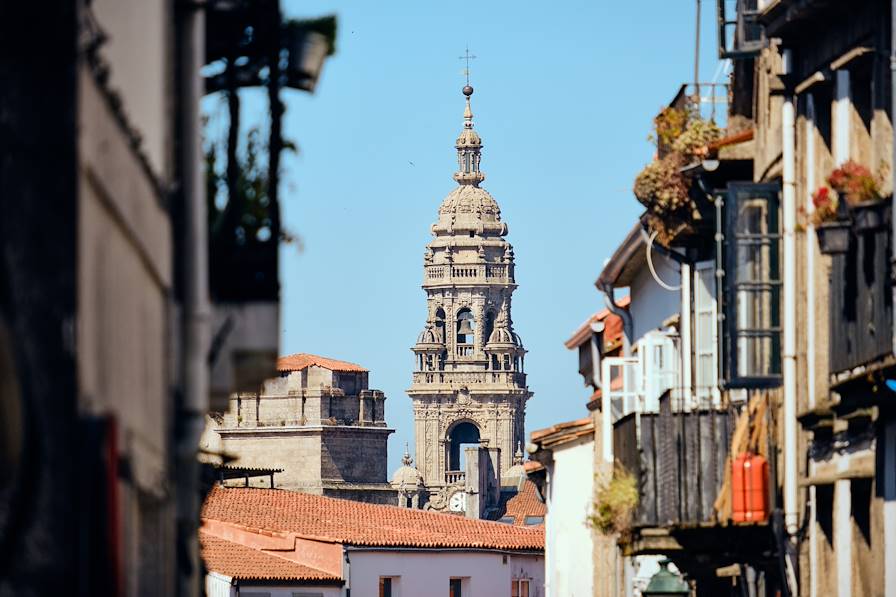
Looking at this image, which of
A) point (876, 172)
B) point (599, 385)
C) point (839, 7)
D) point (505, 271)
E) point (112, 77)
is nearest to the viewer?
point (112, 77)

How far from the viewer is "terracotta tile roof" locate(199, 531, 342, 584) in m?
60.4

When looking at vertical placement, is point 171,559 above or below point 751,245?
below

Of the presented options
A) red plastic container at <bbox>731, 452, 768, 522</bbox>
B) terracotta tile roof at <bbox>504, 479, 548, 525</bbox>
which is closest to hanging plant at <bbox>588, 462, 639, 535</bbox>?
red plastic container at <bbox>731, 452, 768, 522</bbox>

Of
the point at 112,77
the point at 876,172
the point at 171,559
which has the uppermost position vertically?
the point at 876,172

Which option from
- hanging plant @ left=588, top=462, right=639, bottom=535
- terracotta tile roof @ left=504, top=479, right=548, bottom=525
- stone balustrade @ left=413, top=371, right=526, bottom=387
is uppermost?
stone balustrade @ left=413, top=371, right=526, bottom=387

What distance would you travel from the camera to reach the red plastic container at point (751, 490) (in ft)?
62.7

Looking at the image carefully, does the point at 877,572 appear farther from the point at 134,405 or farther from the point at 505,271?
the point at 505,271

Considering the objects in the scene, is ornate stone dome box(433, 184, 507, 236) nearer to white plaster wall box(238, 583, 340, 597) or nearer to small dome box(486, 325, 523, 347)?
small dome box(486, 325, 523, 347)

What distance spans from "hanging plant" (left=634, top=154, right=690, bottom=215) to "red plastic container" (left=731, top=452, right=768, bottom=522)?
10.5 ft

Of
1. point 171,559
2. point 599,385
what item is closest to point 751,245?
point 171,559

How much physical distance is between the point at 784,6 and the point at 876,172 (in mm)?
2613

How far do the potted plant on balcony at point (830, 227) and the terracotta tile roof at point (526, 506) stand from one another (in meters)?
93.0

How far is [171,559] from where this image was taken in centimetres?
1071

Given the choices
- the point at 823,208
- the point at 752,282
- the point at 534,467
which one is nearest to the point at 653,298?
the point at 752,282
